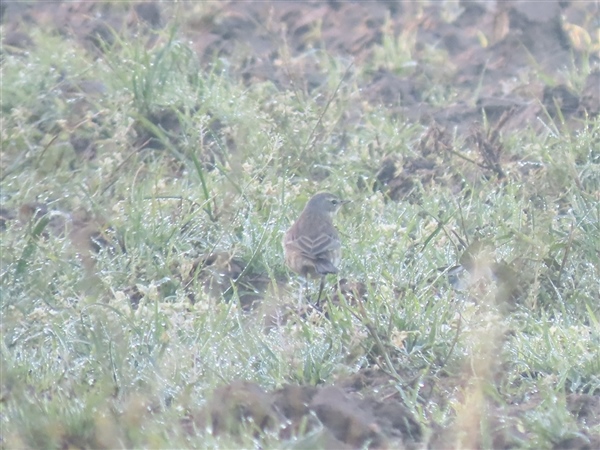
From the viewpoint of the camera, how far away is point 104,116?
7.21m

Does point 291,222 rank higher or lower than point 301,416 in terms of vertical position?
lower

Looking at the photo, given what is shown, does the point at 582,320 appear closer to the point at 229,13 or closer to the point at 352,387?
the point at 352,387

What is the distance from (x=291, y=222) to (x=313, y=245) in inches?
34.8

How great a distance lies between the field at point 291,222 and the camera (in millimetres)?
3945

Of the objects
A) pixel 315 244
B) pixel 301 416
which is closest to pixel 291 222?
pixel 315 244

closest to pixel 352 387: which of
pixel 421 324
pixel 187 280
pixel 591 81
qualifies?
pixel 421 324

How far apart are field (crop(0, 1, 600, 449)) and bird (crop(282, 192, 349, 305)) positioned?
14cm

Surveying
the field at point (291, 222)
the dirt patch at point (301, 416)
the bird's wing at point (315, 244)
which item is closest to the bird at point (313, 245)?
the bird's wing at point (315, 244)

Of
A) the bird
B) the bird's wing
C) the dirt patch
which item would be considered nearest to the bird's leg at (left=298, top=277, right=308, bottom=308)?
the bird

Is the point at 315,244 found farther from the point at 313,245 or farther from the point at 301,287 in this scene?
the point at 301,287

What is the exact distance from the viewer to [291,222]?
6.15 m

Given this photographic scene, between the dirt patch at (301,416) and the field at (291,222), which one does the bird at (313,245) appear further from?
the dirt patch at (301,416)

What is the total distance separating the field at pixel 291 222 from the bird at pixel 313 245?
14cm

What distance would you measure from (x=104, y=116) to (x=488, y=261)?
9.59 ft
